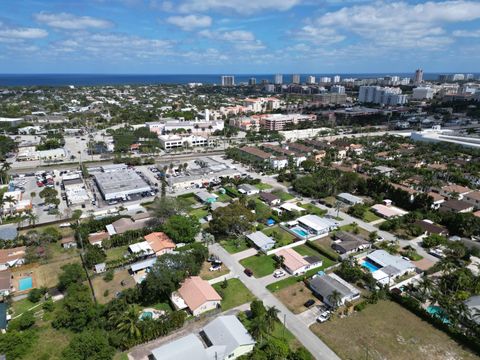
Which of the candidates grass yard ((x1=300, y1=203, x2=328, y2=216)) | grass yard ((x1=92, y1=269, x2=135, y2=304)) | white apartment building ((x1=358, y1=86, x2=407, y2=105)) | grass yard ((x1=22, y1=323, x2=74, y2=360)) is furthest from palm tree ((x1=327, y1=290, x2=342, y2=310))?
white apartment building ((x1=358, y1=86, x2=407, y2=105))

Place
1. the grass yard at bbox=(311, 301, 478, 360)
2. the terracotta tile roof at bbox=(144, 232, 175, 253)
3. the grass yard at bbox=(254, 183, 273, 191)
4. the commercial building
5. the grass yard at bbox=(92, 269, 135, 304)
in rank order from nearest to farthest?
1. the grass yard at bbox=(311, 301, 478, 360)
2. the grass yard at bbox=(92, 269, 135, 304)
3. the terracotta tile roof at bbox=(144, 232, 175, 253)
4. the commercial building
5. the grass yard at bbox=(254, 183, 273, 191)

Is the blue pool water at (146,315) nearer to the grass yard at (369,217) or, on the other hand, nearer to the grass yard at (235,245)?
the grass yard at (235,245)

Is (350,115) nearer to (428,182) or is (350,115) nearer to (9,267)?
(428,182)

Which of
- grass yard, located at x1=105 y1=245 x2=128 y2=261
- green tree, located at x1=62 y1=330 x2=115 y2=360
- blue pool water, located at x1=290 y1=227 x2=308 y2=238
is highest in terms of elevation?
green tree, located at x1=62 y1=330 x2=115 y2=360

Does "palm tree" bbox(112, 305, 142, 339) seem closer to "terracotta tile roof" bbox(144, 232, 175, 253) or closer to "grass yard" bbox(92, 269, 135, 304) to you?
"grass yard" bbox(92, 269, 135, 304)

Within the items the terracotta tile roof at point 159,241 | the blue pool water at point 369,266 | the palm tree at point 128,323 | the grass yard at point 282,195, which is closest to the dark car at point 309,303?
the blue pool water at point 369,266

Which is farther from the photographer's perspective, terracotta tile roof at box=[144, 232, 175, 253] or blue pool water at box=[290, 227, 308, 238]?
blue pool water at box=[290, 227, 308, 238]

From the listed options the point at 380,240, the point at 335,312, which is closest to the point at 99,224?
the point at 335,312
